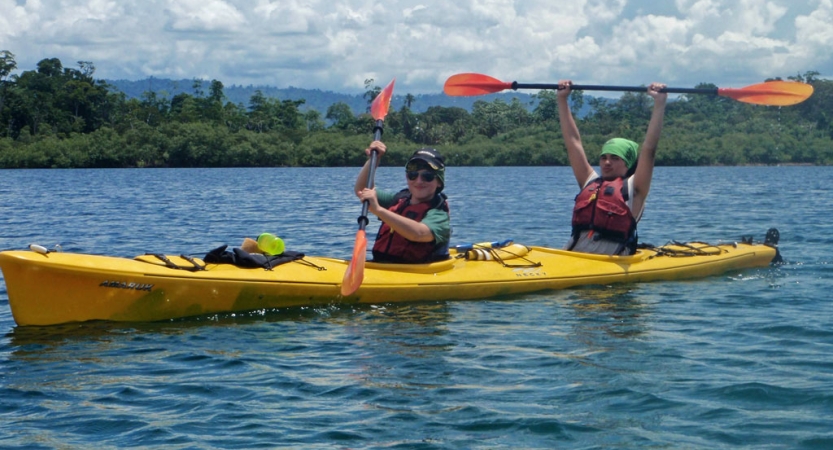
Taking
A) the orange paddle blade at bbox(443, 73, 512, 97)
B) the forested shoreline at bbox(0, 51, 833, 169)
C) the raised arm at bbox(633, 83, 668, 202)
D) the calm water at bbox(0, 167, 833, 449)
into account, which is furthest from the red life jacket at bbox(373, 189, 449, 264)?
the forested shoreline at bbox(0, 51, 833, 169)

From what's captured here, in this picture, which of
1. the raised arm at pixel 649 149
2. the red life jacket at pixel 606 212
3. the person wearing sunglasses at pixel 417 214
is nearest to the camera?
the person wearing sunglasses at pixel 417 214

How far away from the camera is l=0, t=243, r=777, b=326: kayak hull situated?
6.25m

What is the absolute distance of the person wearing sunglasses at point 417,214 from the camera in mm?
7129

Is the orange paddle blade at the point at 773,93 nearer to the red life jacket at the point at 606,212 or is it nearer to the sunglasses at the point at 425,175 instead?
the red life jacket at the point at 606,212

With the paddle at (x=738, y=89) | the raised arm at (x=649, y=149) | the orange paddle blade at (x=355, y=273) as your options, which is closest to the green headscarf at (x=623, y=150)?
the raised arm at (x=649, y=149)

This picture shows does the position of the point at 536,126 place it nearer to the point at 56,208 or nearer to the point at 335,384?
A: the point at 56,208

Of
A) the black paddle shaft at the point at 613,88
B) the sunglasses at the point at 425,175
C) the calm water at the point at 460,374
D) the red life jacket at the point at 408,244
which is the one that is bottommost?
the calm water at the point at 460,374

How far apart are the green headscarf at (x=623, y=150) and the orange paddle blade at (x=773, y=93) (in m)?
1.12

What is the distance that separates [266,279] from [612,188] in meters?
2.86

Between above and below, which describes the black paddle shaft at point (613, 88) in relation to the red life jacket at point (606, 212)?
above

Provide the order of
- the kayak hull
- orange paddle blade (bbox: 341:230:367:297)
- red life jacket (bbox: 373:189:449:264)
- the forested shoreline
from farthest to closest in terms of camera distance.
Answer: the forested shoreline < red life jacket (bbox: 373:189:449:264) < orange paddle blade (bbox: 341:230:367:297) < the kayak hull

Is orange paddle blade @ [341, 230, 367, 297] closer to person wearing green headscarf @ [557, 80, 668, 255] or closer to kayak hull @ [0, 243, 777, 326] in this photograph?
kayak hull @ [0, 243, 777, 326]

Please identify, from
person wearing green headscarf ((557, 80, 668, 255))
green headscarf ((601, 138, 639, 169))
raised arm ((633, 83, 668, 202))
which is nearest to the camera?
raised arm ((633, 83, 668, 202))

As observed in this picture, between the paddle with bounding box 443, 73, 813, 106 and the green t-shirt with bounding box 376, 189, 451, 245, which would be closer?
the green t-shirt with bounding box 376, 189, 451, 245
